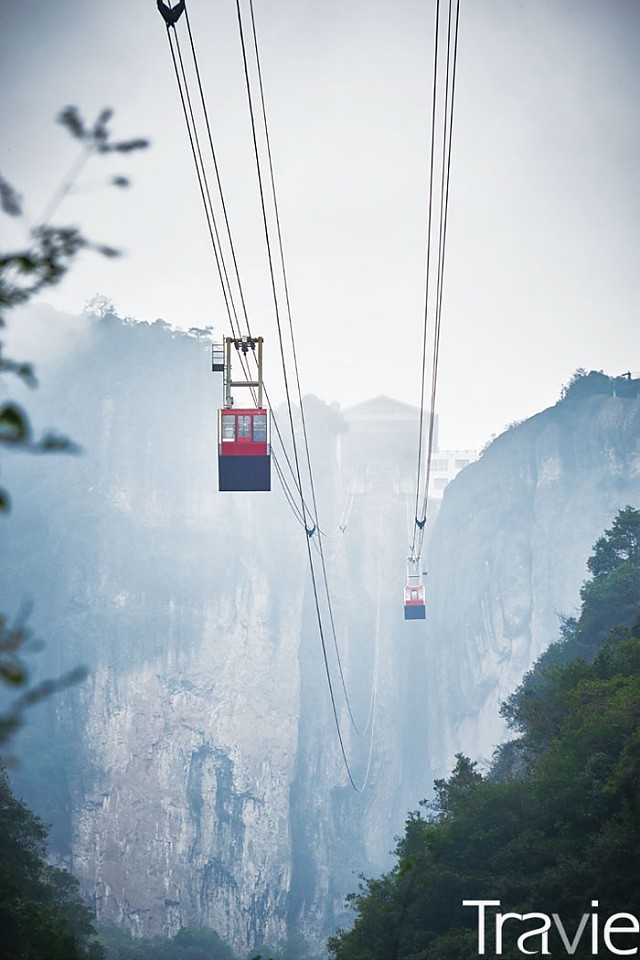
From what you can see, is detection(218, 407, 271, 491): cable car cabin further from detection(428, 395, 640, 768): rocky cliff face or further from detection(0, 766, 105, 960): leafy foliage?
detection(428, 395, 640, 768): rocky cliff face

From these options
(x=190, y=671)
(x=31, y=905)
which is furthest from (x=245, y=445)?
(x=190, y=671)

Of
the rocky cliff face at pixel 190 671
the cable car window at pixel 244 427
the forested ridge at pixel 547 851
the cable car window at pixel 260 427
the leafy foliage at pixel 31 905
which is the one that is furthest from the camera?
the rocky cliff face at pixel 190 671

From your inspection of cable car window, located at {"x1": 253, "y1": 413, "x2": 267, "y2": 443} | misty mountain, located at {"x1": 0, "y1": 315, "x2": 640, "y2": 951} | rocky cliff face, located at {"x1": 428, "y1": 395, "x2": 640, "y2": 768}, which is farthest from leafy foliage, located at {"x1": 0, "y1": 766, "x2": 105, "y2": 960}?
rocky cliff face, located at {"x1": 428, "y1": 395, "x2": 640, "y2": 768}

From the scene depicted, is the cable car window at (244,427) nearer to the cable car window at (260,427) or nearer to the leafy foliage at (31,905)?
the cable car window at (260,427)

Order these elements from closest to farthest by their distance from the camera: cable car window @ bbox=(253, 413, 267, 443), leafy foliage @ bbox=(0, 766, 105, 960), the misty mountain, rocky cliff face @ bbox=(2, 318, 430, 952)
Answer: leafy foliage @ bbox=(0, 766, 105, 960) → cable car window @ bbox=(253, 413, 267, 443) → rocky cliff face @ bbox=(2, 318, 430, 952) → the misty mountain

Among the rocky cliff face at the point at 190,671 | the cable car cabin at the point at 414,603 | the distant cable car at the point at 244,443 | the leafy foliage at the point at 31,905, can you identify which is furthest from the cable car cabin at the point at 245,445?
the rocky cliff face at the point at 190,671
